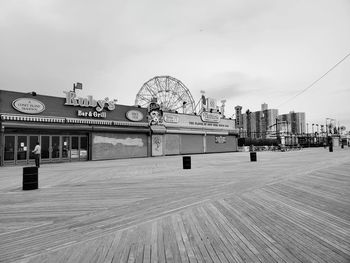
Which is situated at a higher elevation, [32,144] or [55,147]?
[32,144]

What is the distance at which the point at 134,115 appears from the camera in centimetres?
2569

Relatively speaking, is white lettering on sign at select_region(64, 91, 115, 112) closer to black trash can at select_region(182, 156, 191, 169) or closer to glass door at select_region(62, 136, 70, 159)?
glass door at select_region(62, 136, 70, 159)

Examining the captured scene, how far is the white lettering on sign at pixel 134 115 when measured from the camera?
25100mm

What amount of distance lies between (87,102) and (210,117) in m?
20.7

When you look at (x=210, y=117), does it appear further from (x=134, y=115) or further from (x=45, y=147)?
(x=45, y=147)

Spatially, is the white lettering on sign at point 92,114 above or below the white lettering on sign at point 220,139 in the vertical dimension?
above

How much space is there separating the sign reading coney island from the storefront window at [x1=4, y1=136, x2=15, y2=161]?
25.0m

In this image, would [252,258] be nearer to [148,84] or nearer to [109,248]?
[109,248]

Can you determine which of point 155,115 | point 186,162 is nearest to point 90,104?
point 155,115

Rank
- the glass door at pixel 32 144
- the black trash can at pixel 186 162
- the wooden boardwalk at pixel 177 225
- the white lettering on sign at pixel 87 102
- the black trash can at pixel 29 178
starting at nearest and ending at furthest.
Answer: the wooden boardwalk at pixel 177 225
the black trash can at pixel 29 178
the black trash can at pixel 186 162
the glass door at pixel 32 144
the white lettering on sign at pixel 87 102

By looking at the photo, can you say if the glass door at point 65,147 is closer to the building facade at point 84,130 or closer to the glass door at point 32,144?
the building facade at point 84,130

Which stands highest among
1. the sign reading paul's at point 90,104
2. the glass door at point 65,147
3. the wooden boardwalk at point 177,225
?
the sign reading paul's at point 90,104

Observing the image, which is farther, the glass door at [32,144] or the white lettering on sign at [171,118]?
the white lettering on sign at [171,118]

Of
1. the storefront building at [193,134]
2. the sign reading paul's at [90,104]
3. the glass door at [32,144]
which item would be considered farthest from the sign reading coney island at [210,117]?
the glass door at [32,144]
